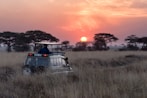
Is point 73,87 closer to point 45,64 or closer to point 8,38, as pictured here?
point 45,64

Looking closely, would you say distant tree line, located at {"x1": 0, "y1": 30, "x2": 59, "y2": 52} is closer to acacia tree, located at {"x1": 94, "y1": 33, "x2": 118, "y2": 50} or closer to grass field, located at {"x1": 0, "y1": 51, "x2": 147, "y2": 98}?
acacia tree, located at {"x1": 94, "y1": 33, "x2": 118, "y2": 50}

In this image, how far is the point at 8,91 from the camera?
1259cm

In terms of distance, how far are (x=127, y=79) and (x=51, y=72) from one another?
3.28 metres

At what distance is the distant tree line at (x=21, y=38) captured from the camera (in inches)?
2726

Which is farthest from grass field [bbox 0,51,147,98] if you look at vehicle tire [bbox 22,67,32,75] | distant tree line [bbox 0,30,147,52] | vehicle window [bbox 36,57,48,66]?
distant tree line [bbox 0,30,147,52]

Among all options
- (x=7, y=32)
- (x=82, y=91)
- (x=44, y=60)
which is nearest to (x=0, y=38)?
(x=7, y=32)

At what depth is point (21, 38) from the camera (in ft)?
235

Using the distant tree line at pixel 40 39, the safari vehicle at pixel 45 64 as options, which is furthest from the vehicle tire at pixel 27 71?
the distant tree line at pixel 40 39

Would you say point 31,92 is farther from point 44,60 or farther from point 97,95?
point 44,60

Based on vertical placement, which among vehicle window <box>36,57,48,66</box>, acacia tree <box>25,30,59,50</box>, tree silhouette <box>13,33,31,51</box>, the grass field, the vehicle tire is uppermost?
acacia tree <box>25,30,59,50</box>

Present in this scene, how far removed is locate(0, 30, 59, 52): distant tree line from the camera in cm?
6925

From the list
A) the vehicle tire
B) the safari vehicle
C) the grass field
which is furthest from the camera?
the vehicle tire

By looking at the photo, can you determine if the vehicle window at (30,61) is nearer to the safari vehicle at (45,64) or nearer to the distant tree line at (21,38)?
the safari vehicle at (45,64)

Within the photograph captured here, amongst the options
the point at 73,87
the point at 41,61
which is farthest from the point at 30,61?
the point at 73,87
